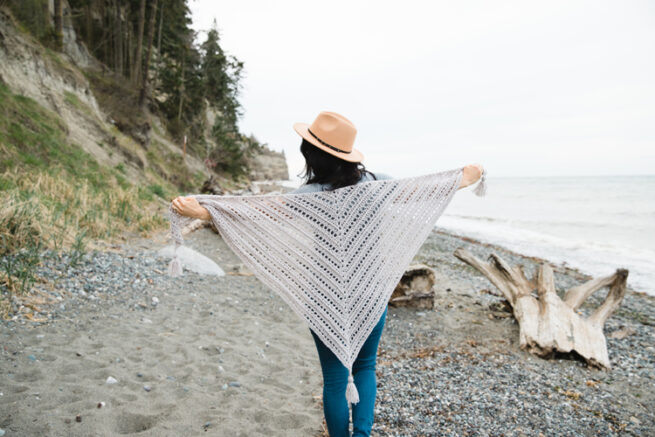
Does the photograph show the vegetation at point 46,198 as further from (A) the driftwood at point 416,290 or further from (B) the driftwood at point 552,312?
(B) the driftwood at point 552,312

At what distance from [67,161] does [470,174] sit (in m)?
7.80

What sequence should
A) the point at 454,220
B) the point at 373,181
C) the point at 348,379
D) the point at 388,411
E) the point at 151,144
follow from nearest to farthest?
the point at 348,379 < the point at 373,181 < the point at 388,411 < the point at 151,144 < the point at 454,220

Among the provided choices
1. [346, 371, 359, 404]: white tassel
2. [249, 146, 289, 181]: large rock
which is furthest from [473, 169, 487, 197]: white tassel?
[249, 146, 289, 181]: large rock

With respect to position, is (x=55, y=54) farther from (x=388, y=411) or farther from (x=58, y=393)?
(x=388, y=411)

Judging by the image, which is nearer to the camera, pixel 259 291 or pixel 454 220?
pixel 259 291

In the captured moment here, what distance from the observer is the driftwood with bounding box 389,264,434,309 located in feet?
14.8

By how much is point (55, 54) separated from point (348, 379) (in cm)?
1318

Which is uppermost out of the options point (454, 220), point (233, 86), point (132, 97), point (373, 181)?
point (233, 86)

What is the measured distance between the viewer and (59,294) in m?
3.35

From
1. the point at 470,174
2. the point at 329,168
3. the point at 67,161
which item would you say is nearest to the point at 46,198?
the point at 67,161

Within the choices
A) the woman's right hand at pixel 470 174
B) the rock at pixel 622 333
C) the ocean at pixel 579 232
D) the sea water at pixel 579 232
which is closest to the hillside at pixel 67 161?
the woman's right hand at pixel 470 174

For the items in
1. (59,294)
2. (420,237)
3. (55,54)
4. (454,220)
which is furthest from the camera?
(454,220)

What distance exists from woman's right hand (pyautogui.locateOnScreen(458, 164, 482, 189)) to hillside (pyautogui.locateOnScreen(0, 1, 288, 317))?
11.0 feet

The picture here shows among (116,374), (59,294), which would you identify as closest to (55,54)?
(59,294)
